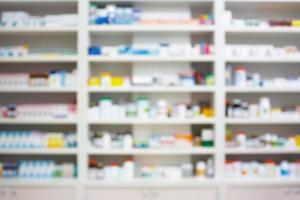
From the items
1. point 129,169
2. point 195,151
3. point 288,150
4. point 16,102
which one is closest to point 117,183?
point 129,169

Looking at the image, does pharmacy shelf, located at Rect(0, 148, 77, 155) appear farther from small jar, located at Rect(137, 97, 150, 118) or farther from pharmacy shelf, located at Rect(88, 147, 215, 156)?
small jar, located at Rect(137, 97, 150, 118)

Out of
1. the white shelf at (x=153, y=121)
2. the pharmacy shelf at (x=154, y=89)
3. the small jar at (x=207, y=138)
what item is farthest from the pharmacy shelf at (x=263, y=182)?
the pharmacy shelf at (x=154, y=89)

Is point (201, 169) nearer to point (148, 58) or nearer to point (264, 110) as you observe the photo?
point (264, 110)

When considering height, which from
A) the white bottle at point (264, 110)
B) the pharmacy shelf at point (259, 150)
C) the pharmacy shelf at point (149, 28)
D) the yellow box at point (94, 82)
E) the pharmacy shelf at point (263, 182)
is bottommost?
the pharmacy shelf at point (263, 182)

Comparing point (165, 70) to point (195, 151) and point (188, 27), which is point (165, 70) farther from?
point (195, 151)

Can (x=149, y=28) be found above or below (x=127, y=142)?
above

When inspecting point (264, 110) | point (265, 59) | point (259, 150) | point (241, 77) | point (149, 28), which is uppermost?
point (149, 28)

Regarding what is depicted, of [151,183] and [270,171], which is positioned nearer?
[151,183]

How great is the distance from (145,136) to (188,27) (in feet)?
4.10

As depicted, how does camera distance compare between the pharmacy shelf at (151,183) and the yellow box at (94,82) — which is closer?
the pharmacy shelf at (151,183)

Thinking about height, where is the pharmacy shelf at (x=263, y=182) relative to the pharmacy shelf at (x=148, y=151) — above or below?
below

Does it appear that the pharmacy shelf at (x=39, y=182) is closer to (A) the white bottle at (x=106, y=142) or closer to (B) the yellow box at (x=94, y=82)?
(A) the white bottle at (x=106, y=142)

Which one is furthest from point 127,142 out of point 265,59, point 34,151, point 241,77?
point 265,59

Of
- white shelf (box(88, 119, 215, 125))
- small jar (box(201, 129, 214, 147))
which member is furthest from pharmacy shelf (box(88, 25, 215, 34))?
small jar (box(201, 129, 214, 147))
